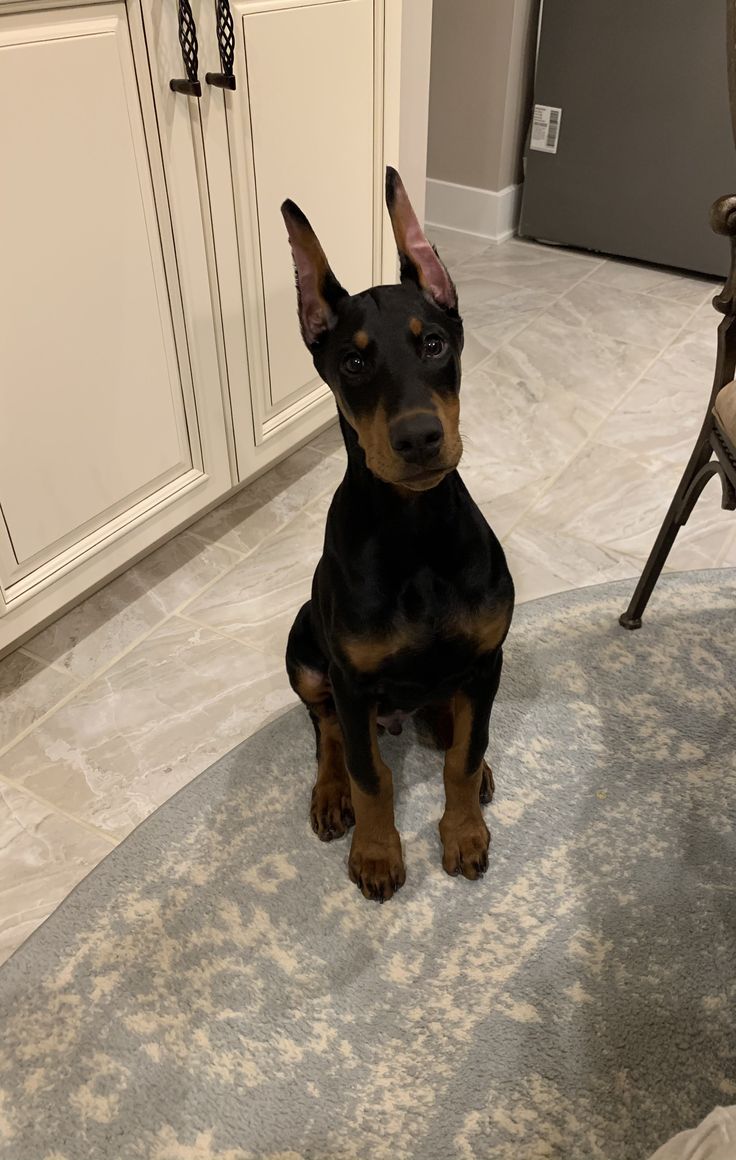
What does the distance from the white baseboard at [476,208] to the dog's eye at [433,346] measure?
2773 mm

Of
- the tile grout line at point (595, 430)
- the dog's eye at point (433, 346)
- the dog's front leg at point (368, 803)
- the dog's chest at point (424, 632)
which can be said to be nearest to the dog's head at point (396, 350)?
the dog's eye at point (433, 346)

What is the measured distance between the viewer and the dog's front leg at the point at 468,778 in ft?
4.07

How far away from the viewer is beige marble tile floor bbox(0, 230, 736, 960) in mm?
1534

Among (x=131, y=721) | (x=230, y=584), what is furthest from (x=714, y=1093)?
(x=230, y=584)

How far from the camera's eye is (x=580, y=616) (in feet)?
6.00

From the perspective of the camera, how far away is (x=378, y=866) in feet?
4.35

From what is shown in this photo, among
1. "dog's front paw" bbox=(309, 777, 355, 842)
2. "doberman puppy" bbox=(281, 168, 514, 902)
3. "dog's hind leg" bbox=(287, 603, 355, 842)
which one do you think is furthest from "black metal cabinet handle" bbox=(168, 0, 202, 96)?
"dog's front paw" bbox=(309, 777, 355, 842)

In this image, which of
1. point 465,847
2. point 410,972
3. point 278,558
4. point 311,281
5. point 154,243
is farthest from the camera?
point 278,558

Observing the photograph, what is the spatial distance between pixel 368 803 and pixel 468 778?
0.50ft

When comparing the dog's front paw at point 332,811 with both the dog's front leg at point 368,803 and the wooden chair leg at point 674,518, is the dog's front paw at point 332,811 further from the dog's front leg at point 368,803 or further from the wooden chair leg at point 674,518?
the wooden chair leg at point 674,518

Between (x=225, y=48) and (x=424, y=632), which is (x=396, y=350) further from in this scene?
(x=225, y=48)

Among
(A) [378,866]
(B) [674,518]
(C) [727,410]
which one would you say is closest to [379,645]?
(A) [378,866]

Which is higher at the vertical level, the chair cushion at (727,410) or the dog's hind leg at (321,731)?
the chair cushion at (727,410)

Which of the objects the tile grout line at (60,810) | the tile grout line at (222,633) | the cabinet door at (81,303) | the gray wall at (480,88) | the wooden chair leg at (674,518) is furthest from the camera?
the gray wall at (480,88)
